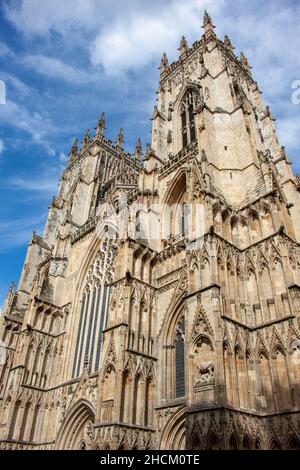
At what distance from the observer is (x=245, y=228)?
14695mm

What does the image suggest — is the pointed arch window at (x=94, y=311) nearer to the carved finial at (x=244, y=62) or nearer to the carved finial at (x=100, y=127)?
the carved finial at (x=244, y=62)

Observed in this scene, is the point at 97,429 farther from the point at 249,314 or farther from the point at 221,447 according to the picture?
the point at 249,314

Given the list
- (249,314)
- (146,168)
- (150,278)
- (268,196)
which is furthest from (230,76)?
(249,314)

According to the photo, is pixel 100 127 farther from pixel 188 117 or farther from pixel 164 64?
pixel 188 117

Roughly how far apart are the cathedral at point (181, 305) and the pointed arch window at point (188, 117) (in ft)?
0.37

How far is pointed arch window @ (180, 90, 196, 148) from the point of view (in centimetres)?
2402

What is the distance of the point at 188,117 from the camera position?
25188 mm

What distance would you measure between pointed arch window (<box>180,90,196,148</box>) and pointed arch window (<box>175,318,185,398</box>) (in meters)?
12.8

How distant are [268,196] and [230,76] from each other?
11.9 m

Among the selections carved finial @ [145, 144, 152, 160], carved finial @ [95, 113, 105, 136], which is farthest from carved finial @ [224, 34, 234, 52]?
carved finial @ [95, 113, 105, 136]

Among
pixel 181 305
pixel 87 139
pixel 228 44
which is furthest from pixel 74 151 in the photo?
pixel 181 305

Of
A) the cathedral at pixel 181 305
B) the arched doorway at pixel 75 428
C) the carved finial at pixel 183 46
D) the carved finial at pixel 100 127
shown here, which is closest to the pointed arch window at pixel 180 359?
the cathedral at pixel 181 305

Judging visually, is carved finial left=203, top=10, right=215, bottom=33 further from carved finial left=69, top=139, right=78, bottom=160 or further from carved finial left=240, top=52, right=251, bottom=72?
carved finial left=69, top=139, right=78, bottom=160

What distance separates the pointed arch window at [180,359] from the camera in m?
14.1
